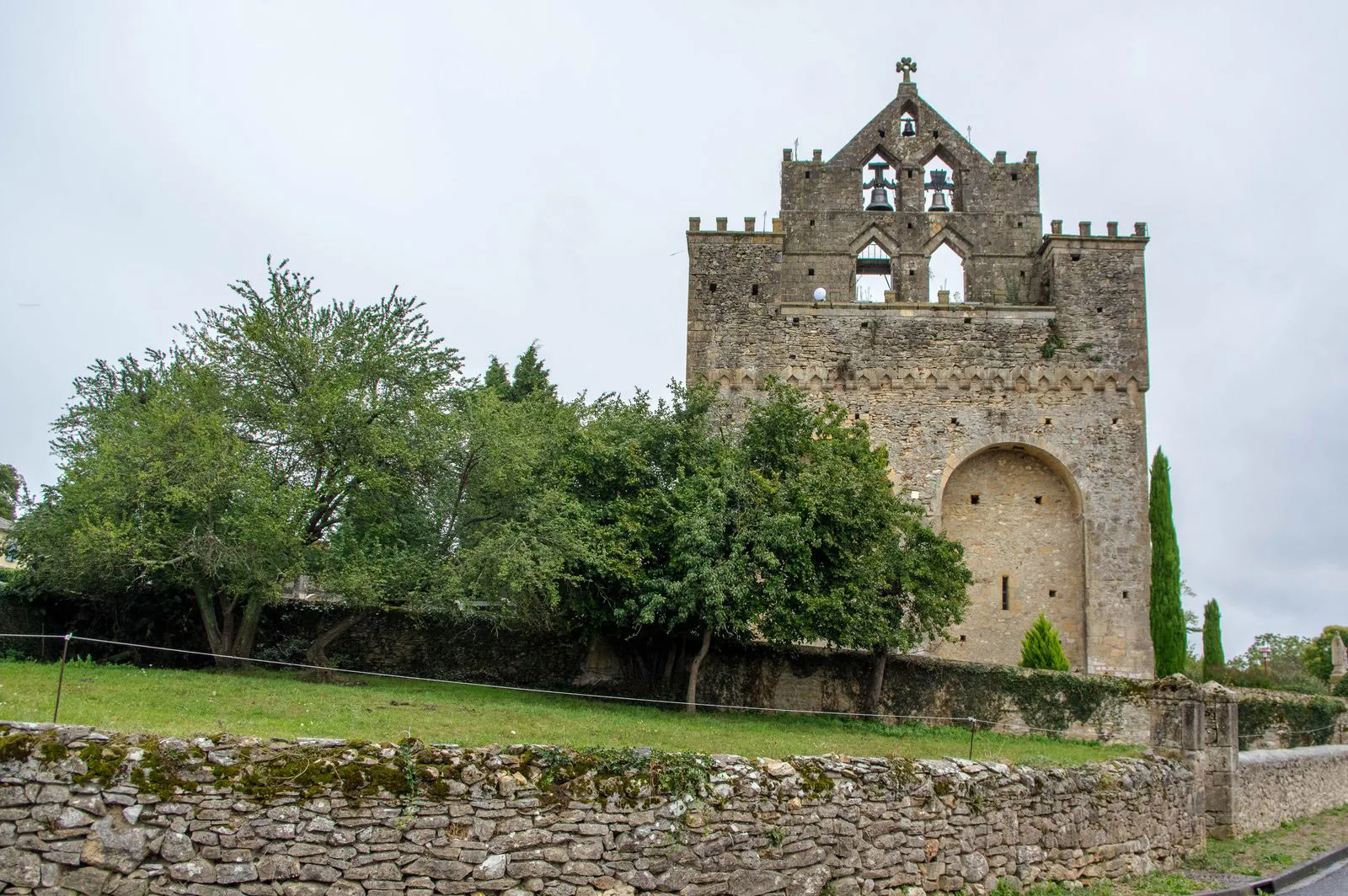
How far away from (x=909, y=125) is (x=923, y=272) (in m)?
5.39

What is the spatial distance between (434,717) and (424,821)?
7.93 meters

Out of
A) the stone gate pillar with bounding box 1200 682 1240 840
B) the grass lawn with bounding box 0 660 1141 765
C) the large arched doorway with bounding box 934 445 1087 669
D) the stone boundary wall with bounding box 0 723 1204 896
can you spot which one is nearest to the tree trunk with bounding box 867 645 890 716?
the grass lawn with bounding box 0 660 1141 765

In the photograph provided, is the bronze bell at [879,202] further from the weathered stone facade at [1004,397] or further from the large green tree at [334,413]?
the large green tree at [334,413]

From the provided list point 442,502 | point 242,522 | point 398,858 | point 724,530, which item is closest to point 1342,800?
point 724,530

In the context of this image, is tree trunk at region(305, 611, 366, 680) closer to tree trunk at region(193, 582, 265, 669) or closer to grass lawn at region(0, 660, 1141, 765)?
grass lawn at region(0, 660, 1141, 765)

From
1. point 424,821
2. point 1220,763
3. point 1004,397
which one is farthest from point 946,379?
point 424,821

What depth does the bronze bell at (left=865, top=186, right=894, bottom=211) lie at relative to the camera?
30.6 m

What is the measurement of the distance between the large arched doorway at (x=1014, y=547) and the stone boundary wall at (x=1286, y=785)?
317 inches

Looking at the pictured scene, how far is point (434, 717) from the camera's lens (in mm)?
14484

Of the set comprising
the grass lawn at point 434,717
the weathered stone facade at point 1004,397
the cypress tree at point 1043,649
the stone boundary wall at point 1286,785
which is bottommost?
the stone boundary wall at point 1286,785

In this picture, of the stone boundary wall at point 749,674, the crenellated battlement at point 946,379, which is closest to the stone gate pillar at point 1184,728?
the stone boundary wall at point 749,674

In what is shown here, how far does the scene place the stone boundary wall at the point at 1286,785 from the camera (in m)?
14.2

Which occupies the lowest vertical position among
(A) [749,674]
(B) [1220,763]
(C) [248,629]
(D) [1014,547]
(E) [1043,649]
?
(B) [1220,763]

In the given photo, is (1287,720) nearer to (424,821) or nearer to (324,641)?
(324,641)
